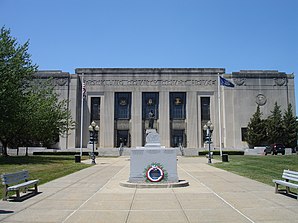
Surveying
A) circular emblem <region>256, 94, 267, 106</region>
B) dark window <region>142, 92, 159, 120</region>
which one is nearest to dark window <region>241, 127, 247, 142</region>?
circular emblem <region>256, 94, 267, 106</region>

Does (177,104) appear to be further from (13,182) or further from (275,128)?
(13,182)

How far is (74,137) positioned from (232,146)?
2829 cm

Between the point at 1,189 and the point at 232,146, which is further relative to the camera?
the point at 232,146

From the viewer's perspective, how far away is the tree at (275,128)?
54312mm

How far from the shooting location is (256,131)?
56.1 metres

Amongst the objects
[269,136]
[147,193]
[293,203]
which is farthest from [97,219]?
[269,136]

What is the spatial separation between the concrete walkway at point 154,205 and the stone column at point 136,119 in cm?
4652

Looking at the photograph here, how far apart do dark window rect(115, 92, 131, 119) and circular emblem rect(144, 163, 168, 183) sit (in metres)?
47.9

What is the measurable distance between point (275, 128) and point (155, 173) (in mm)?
45361

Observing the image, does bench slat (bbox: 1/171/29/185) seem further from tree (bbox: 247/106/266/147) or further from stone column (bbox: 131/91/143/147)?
tree (bbox: 247/106/266/147)

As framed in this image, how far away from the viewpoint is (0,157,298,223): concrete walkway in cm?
805

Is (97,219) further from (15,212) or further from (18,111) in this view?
(18,111)

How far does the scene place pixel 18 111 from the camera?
91.9ft

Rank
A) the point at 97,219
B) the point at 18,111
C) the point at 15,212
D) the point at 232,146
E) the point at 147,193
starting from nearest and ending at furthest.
Answer: the point at 97,219, the point at 15,212, the point at 147,193, the point at 18,111, the point at 232,146
